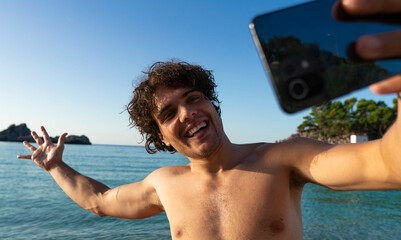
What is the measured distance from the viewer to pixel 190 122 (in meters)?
2.32

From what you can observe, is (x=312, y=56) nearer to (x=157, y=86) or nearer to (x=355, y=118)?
(x=157, y=86)

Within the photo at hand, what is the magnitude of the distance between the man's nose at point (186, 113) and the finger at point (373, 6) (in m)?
1.65

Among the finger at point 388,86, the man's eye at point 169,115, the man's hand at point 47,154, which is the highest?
the man's eye at point 169,115

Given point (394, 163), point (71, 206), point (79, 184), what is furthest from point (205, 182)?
point (71, 206)

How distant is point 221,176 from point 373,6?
177cm

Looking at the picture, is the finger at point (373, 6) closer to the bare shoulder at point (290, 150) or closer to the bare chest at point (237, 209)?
the bare shoulder at point (290, 150)

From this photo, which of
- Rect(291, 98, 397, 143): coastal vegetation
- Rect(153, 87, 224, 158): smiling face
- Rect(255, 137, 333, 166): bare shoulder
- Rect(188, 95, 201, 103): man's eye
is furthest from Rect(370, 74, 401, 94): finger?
Rect(291, 98, 397, 143): coastal vegetation

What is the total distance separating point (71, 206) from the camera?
37.4 ft

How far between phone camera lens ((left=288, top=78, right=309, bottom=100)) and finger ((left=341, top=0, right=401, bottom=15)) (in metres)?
0.26

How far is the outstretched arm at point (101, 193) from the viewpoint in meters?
2.78

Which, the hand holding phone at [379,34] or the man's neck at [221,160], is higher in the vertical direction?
the hand holding phone at [379,34]

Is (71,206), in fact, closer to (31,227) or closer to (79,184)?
(31,227)

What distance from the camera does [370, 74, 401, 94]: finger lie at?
30.9 inches

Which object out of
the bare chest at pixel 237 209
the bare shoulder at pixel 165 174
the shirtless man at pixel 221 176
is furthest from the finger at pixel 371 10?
the bare shoulder at pixel 165 174
